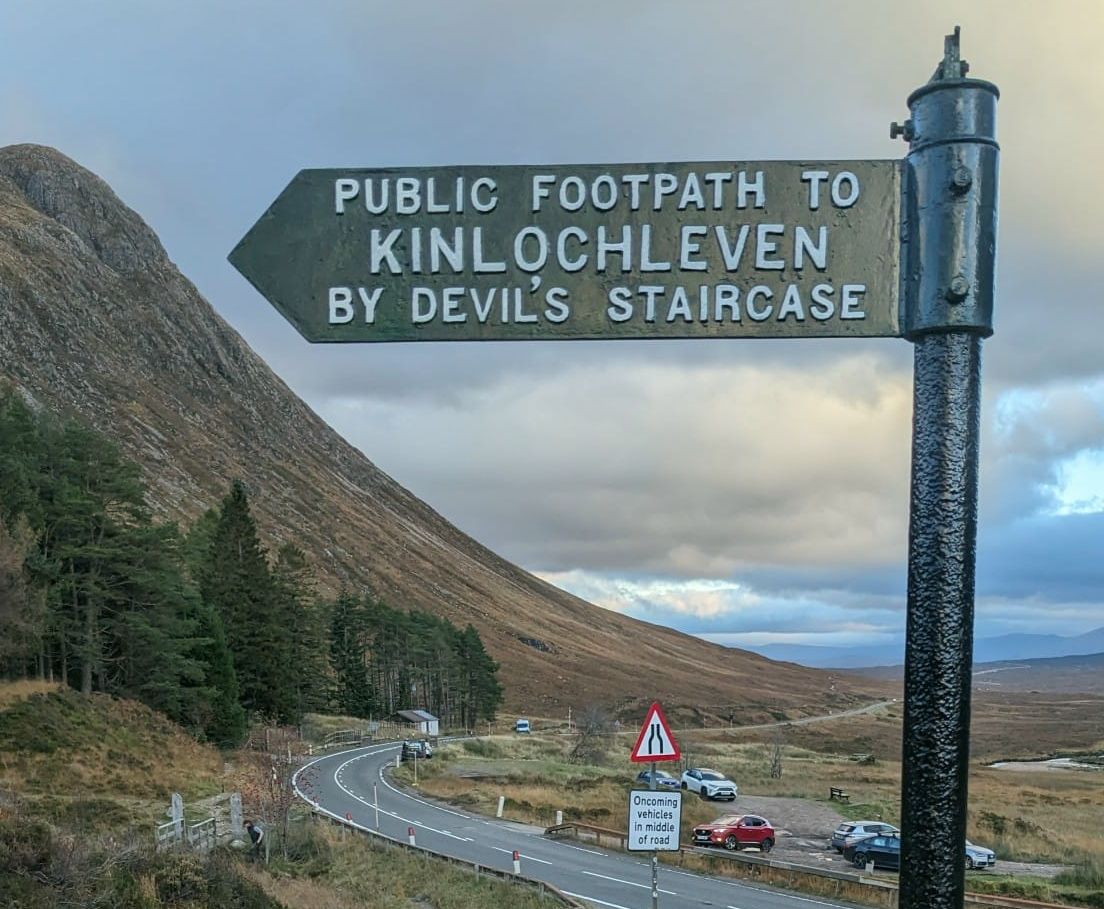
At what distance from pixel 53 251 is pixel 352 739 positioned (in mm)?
166035

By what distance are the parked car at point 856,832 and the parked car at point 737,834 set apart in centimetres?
207

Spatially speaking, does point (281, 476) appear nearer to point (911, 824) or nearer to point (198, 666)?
point (198, 666)

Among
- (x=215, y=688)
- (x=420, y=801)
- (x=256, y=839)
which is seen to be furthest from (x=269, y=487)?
(x=256, y=839)

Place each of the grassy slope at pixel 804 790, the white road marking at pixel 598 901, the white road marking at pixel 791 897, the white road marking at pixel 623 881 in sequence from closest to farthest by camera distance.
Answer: the white road marking at pixel 598 901 < the white road marking at pixel 791 897 < the white road marking at pixel 623 881 < the grassy slope at pixel 804 790

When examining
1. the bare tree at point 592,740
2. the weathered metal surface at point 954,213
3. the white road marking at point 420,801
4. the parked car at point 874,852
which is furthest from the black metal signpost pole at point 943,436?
the bare tree at point 592,740

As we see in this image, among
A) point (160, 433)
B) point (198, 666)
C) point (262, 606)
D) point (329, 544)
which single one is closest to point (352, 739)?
point (262, 606)

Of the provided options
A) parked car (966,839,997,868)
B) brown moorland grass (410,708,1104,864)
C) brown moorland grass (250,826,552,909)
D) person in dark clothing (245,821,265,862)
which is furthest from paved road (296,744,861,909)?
parked car (966,839,997,868)

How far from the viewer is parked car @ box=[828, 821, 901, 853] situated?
2669 centimetres

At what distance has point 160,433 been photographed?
162 m

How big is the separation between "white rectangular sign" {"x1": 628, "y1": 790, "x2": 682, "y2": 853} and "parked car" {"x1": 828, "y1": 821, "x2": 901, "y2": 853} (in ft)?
63.2

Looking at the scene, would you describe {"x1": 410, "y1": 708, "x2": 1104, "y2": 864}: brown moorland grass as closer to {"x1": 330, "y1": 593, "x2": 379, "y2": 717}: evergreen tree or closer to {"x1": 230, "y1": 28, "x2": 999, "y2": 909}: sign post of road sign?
{"x1": 330, "y1": 593, "x2": 379, "y2": 717}: evergreen tree

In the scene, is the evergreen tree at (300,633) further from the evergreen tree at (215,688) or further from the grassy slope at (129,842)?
the grassy slope at (129,842)

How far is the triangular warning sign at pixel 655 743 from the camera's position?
9.82 m

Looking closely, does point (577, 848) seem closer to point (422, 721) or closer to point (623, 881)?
point (623, 881)
